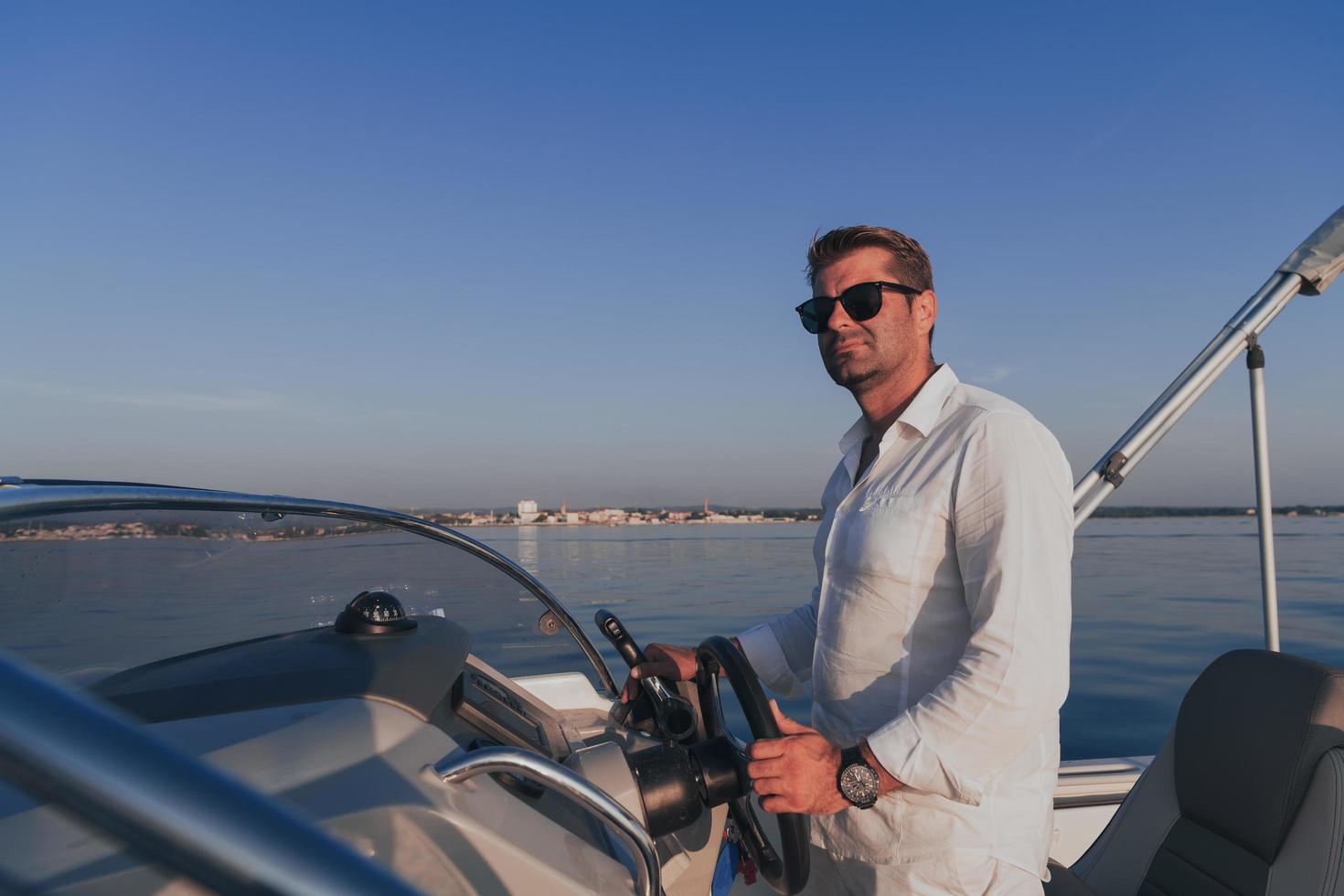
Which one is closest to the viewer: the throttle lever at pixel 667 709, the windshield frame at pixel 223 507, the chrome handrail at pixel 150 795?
the chrome handrail at pixel 150 795

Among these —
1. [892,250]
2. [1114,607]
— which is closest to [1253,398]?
[892,250]

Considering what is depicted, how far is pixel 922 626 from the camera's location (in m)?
1.40

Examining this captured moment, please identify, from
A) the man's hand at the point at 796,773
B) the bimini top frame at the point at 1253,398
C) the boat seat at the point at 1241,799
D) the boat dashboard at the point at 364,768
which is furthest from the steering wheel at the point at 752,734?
the bimini top frame at the point at 1253,398

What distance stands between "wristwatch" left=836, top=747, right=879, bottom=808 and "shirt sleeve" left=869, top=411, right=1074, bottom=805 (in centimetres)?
3

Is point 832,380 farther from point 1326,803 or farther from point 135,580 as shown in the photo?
point 135,580

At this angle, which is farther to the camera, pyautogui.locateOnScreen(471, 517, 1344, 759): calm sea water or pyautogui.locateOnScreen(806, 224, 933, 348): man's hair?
pyautogui.locateOnScreen(471, 517, 1344, 759): calm sea water

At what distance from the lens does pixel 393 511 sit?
5.32 ft

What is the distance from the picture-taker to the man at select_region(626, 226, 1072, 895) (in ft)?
4.08

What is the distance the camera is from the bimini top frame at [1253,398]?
2.37 m

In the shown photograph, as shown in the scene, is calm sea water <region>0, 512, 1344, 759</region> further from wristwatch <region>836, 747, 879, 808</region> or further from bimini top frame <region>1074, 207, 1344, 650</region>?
bimini top frame <region>1074, 207, 1344, 650</region>

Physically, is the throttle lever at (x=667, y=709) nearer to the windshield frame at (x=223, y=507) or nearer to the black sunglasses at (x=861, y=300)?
the windshield frame at (x=223, y=507)

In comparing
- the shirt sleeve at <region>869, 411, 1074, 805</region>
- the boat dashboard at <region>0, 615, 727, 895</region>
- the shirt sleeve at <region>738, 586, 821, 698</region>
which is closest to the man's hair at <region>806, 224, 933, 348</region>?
the shirt sleeve at <region>869, 411, 1074, 805</region>

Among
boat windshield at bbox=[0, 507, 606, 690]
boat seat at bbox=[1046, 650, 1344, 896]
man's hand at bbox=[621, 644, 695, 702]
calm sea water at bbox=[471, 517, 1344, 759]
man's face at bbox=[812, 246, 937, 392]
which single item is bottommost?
calm sea water at bbox=[471, 517, 1344, 759]

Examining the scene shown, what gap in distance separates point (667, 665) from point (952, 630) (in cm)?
56
